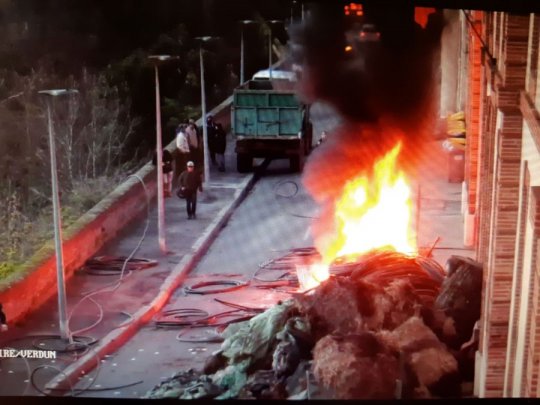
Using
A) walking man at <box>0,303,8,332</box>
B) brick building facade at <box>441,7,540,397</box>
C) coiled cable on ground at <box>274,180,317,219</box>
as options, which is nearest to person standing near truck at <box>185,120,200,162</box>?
coiled cable on ground at <box>274,180,317,219</box>

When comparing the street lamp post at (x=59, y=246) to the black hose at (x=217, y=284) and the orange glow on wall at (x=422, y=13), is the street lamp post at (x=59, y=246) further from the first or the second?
the orange glow on wall at (x=422, y=13)

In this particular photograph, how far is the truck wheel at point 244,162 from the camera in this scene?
704 cm

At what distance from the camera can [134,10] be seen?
591 cm

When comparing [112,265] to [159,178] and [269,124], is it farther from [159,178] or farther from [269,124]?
[269,124]

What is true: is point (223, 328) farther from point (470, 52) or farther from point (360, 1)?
point (470, 52)

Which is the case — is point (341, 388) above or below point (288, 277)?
below

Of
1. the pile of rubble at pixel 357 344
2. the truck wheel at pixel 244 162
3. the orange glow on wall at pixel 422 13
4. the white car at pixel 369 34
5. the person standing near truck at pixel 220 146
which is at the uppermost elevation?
the orange glow on wall at pixel 422 13

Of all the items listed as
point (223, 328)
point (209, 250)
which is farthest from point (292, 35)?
point (223, 328)

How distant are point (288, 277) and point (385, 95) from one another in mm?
1741

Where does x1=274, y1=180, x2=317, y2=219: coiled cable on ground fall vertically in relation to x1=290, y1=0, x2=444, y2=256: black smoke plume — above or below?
below

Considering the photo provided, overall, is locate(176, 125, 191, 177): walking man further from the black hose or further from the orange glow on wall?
the orange glow on wall

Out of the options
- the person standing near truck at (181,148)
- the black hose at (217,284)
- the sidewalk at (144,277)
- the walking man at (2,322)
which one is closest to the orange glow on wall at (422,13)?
the sidewalk at (144,277)

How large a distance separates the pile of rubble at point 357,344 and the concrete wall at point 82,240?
3.67ft

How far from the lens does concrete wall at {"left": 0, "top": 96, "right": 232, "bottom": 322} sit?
6.05 meters
